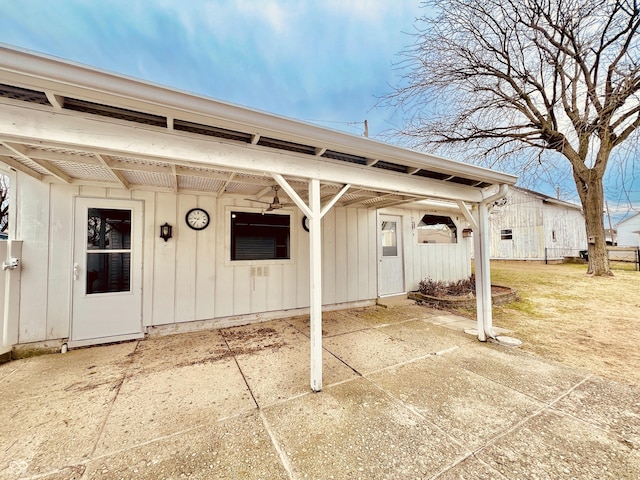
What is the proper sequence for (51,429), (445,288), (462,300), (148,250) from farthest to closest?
(445,288) → (462,300) → (148,250) → (51,429)

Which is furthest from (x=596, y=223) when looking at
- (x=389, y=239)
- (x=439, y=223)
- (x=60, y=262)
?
(x=60, y=262)

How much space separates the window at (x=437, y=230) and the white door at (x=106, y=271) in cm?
609

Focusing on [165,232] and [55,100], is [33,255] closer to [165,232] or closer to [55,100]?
[165,232]

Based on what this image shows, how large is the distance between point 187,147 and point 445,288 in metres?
6.39

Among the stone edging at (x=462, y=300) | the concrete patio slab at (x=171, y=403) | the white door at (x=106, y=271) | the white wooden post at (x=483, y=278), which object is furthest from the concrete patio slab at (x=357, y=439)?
the stone edging at (x=462, y=300)

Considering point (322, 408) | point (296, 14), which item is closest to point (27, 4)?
point (296, 14)

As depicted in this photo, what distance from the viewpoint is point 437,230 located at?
7.07 metres

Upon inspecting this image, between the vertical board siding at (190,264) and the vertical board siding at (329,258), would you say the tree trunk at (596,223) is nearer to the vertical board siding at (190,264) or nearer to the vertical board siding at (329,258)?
the vertical board siding at (190,264)

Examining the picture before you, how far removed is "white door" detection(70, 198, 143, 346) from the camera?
344 cm

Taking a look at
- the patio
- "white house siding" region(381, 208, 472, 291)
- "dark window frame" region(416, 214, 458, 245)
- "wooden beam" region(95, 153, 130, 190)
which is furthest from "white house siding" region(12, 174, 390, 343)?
"dark window frame" region(416, 214, 458, 245)

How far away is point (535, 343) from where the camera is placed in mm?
3562

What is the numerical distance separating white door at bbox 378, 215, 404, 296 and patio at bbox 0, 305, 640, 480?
109 inches

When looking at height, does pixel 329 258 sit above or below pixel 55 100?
below

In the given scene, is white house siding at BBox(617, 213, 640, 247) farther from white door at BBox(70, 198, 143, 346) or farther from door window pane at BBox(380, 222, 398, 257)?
white door at BBox(70, 198, 143, 346)
